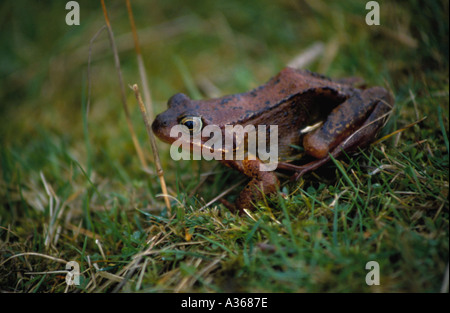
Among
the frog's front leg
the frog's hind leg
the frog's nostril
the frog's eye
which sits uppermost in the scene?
the frog's nostril

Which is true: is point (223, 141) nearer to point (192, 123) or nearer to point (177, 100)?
point (192, 123)

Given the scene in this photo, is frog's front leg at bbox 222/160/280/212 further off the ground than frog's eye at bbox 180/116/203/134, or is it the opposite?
frog's eye at bbox 180/116/203/134

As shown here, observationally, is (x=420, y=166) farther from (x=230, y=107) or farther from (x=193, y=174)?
(x=193, y=174)

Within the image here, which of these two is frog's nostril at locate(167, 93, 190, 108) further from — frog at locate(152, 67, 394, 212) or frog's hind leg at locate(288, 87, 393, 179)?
frog's hind leg at locate(288, 87, 393, 179)

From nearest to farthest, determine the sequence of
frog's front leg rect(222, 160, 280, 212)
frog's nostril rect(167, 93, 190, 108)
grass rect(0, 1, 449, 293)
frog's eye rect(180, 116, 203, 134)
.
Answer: grass rect(0, 1, 449, 293)
frog's front leg rect(222, 160, 280, 212)
frog's eye rect(180, 116, 203, 134)
frog's nostril rect(167, 93, 190, 108)

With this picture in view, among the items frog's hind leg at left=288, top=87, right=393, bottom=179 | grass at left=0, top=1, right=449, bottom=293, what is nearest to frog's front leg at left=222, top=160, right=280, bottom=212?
grass at left=0, top=1, right=449, bottom=293

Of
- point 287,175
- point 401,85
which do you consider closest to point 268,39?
point 401,85

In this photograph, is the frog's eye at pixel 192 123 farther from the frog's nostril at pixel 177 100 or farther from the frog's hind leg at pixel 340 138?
the frog's hind leg at pixel 340 138
